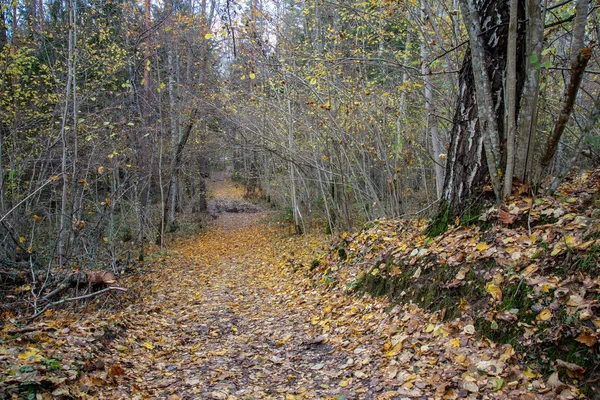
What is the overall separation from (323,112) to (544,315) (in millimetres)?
6323

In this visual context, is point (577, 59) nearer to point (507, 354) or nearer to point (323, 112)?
point (507, 354)

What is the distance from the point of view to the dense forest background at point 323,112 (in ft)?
13.3

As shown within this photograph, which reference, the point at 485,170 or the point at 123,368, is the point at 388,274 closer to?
the point at 485,170

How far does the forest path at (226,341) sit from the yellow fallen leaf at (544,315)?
4.94ft

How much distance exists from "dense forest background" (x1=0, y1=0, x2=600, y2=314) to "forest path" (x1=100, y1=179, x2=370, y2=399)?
1.63 m

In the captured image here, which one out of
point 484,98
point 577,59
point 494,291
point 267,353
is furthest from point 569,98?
point 267,353

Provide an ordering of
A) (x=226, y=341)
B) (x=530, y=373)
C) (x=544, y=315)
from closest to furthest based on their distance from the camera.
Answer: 1. (x=530, y=373)
2. (x=544, y=315)
3. (x=226, y=341)

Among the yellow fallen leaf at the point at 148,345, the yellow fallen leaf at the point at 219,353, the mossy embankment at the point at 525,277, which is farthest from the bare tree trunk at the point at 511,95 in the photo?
the yellow fallen leaf at the point at 148,345

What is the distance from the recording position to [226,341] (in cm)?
493

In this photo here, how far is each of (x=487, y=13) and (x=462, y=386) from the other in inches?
145

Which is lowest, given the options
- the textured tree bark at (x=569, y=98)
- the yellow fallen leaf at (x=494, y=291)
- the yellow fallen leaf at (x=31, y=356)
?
the yellow fallen leaf at (x=31, y=356)

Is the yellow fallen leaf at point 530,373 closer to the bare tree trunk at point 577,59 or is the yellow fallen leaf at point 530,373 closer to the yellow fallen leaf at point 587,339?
the yellow fallen leaf at point 587,339

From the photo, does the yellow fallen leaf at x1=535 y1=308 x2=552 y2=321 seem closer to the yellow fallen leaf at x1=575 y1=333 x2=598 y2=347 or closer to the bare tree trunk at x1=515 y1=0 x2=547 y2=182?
the yellow fallen leaf at x1=575 y1=333 x2=598 y2=347

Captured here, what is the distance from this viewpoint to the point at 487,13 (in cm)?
412
